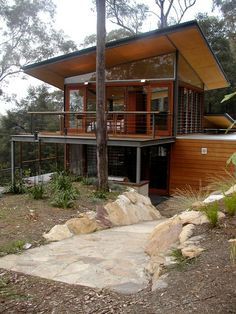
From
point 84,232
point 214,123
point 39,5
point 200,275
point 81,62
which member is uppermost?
point 39,5

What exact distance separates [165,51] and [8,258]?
32.6 feet

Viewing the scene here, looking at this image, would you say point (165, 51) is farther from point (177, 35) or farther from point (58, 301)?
point (58, 301)

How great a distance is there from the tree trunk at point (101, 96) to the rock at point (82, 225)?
198 cm

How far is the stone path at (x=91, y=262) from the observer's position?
3.67 metres

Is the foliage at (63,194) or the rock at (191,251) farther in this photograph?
the foliage at (63,194)

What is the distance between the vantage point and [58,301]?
3.19 metres

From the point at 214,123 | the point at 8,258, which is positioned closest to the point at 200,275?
the point at 8,258

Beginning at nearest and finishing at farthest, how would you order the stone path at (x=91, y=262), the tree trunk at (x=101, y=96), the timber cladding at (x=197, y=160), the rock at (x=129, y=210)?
the stone path at (x=91, y=262) < the rock at (x=129, y=210) < the tree trunk at (x=101, y=96) < the timber cladding at (x=197, y=160)

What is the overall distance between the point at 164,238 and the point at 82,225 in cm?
198

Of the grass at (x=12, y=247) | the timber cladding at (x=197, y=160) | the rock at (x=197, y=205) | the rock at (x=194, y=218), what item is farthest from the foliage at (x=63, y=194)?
the timber cladding at (x=197, y=160)

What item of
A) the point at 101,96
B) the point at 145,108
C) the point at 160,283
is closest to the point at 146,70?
the point at 145,108

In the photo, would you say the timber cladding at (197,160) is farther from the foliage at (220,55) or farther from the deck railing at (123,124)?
the foliage at (220,55)

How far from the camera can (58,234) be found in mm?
5504

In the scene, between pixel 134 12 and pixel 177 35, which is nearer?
pixel 177 35
